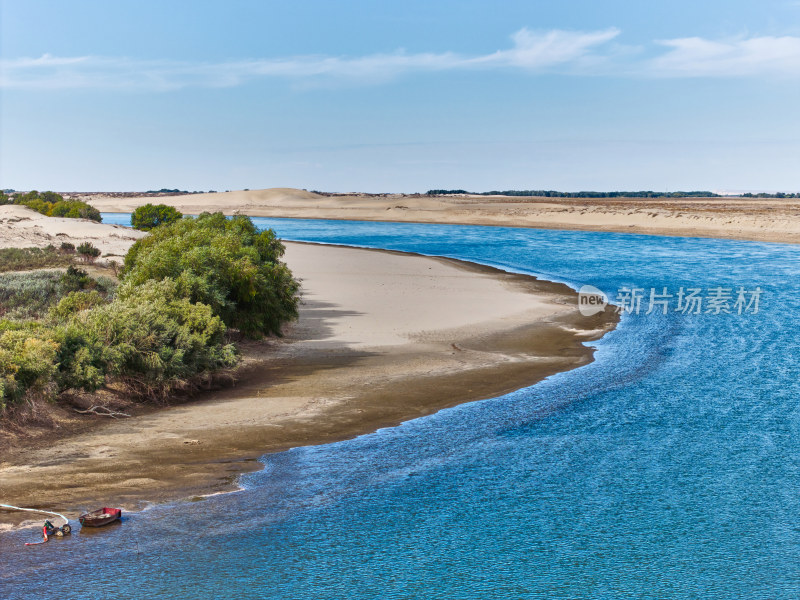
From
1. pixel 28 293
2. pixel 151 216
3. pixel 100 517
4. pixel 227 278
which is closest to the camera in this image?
pixel 100 517

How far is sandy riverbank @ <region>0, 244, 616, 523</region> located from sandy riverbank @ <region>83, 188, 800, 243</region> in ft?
157

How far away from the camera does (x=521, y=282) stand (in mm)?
45125

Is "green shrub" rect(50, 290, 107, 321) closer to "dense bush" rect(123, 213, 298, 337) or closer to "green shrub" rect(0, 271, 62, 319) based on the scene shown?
"dense bush" rect(123, 213, 298, 337)

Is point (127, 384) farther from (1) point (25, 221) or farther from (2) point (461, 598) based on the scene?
(1) point (25, 221)

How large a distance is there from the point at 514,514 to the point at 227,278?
15238 millimetres

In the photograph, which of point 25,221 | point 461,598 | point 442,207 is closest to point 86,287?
point 461,598

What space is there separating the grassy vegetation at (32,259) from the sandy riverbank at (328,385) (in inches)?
504

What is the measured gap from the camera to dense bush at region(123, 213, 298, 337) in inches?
984

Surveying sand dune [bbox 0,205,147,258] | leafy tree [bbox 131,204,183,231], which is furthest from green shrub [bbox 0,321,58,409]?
Result: leafy tree [bbox 131,204,183,231]

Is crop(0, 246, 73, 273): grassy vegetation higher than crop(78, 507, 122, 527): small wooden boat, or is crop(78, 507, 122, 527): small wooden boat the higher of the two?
crop(0, 246, 73, 273): grassy vegetation

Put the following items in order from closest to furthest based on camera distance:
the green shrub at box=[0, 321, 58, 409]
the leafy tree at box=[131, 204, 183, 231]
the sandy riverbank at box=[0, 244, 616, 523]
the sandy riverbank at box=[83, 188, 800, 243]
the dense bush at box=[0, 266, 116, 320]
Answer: the sandy riverbank at box=[0, 244, 616, 523], the green shrub at box=[0, 321, 58, 409], the dense bush at box=[0, 266, 116, 320], the leafy tree at box=[131, 204, 183, 231], the sandy riverbank at box=[83, 188, 800, 243]

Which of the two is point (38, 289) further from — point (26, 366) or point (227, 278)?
point (26, 366)

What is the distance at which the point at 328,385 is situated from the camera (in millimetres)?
21859

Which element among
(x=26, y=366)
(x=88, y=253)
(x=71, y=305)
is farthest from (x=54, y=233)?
(x=26, y=366)
